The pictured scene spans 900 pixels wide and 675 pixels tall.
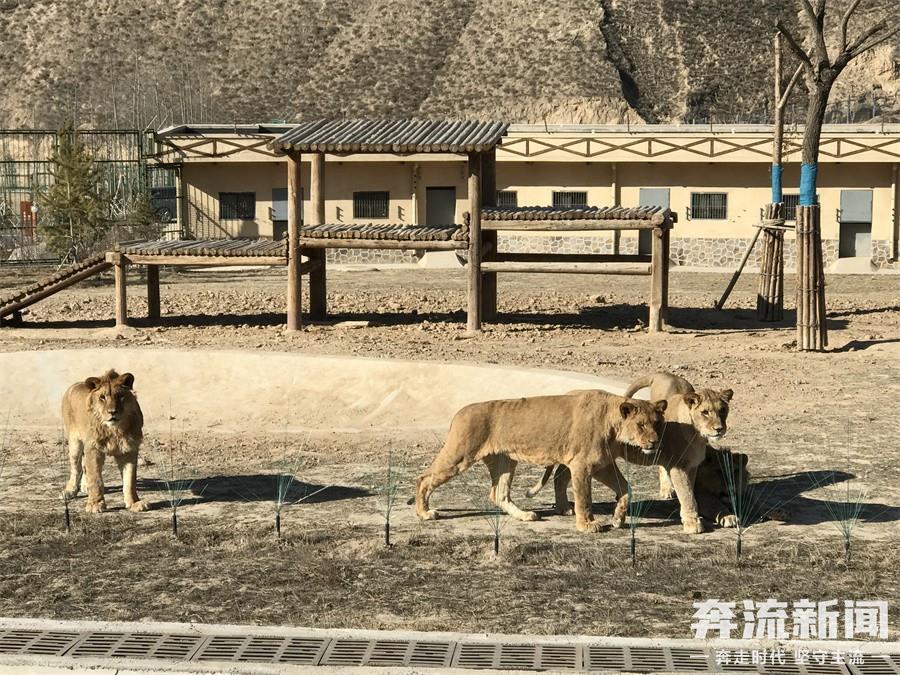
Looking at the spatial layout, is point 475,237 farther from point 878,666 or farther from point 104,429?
point 878,666

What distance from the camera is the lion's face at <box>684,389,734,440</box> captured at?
34.8 ft

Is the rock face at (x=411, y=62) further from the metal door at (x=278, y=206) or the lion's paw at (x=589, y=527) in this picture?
the lion's paw at (x=589, y=527)

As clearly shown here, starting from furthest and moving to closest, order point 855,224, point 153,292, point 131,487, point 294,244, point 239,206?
point 239,206, point 855,224, point 153,292, point 294,244, point 131,487

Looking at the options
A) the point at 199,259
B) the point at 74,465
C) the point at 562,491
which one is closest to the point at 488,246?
the point at 199,259

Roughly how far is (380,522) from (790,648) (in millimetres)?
4205

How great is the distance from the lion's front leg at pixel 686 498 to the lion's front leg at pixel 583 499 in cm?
67

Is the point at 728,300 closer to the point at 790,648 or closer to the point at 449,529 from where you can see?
the point at 449,529

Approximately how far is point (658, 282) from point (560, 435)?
→ 44.7ft

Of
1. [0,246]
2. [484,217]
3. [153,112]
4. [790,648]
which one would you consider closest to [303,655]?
[790,648]

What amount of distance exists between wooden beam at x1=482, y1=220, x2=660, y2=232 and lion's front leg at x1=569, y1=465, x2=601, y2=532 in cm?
1339

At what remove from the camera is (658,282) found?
2412 centimetres

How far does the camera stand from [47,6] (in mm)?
90125

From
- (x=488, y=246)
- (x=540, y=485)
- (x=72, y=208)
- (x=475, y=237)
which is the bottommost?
(x=540, y=485)

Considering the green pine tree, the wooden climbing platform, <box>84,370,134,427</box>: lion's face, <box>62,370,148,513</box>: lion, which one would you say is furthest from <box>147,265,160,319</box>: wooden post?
<box>84,370,134,427</box>: lion's face
